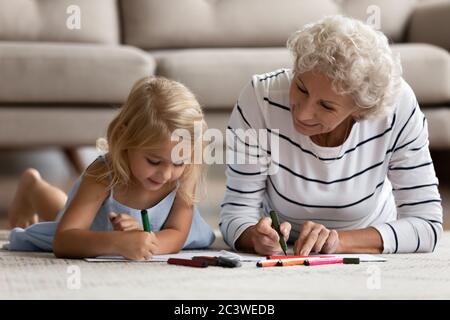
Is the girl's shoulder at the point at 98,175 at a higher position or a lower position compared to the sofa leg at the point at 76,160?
higher

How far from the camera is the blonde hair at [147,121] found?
158 centimetres

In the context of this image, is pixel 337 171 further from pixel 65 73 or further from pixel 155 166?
pixel 65 73

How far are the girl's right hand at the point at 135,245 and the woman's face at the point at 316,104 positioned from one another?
335mm

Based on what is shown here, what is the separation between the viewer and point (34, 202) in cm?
215

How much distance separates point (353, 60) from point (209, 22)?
1.79 m

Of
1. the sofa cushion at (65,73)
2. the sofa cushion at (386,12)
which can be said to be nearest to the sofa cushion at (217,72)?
the sofa cushion at (65,73)

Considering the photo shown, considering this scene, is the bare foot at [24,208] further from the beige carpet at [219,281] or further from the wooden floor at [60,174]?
the beige carpet at [219,281]

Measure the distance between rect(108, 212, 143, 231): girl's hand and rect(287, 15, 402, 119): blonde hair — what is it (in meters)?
0.40

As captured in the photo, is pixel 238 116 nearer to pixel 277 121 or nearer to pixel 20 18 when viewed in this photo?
pixel 277 121

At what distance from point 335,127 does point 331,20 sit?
0.65ft

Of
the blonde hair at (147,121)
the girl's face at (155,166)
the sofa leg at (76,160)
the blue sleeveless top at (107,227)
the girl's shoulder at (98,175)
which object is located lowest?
the sofa leg at (76,160)

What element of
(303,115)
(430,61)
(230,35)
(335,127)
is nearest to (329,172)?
(335,127)

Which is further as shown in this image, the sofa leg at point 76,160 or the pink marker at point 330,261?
the sofa leg at point 76,160

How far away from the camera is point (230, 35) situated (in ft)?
10.7
